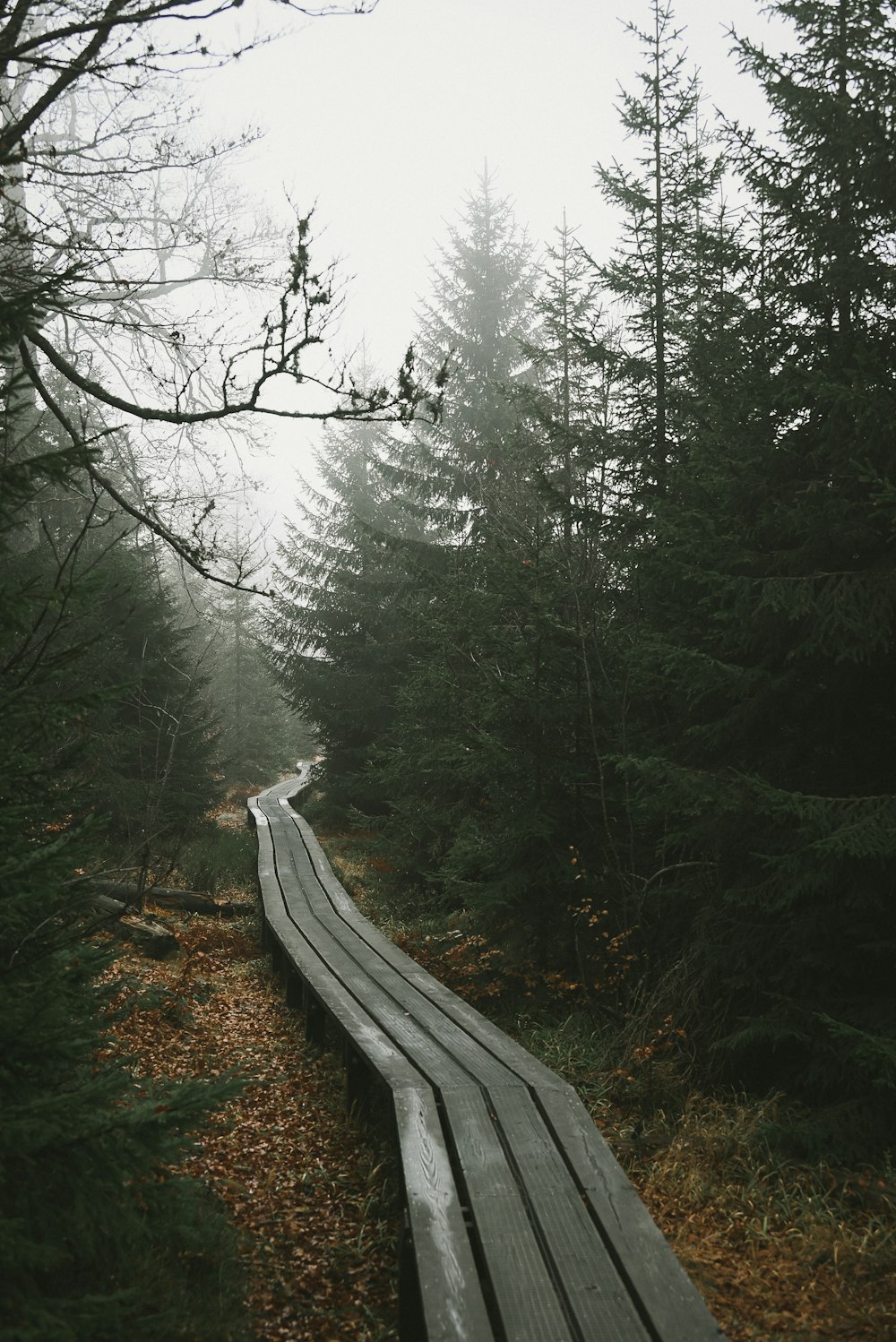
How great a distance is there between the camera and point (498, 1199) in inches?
127

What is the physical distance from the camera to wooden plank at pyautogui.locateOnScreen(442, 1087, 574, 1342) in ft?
8.46

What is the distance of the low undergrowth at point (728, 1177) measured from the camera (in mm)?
3363

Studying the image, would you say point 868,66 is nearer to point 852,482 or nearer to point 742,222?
point 742,222

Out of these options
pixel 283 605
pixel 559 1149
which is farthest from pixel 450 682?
pixel 283 605

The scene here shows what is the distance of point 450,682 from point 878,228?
5.18m

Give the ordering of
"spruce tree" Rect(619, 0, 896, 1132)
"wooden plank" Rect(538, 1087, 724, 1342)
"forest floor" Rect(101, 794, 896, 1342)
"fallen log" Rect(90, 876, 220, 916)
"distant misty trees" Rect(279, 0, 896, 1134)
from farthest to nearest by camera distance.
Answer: "fallen log" Rect(90, 876, 220, 916) < "distant misty trees" Rect(279, 0, 896, 1134) < "spruce tree" Rect(619, 0, 896, 1132) < "forest floor" Rect(101, 794, 896, 1342) < "wooden plank" Rect(538, 1087, 724, 1342)

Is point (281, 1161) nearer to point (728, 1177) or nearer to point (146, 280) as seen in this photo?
point (728, 1177)

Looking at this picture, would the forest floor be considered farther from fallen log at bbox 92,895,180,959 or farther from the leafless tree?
the leafless tree

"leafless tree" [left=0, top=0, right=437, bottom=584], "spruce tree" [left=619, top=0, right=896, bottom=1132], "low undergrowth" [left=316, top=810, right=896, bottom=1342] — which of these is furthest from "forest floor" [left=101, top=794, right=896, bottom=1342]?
"leafless tree" [left=0, top=0, right=437, bottom=584]

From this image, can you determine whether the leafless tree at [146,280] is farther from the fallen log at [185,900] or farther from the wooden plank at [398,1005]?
the fallen log at [185,900]

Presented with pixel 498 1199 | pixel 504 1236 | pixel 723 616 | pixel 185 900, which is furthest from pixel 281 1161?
pixel 185 900

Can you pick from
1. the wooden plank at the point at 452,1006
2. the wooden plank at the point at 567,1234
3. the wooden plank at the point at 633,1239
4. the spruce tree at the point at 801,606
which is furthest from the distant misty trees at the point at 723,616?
the wooden plank at the point at 567,1234

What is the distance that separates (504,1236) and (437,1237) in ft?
0.79

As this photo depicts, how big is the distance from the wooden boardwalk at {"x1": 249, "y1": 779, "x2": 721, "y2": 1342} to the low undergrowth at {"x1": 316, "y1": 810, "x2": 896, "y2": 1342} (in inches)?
25.0
